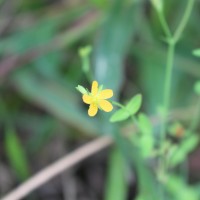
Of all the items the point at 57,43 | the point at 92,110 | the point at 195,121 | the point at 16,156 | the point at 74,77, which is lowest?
the point at 92,110

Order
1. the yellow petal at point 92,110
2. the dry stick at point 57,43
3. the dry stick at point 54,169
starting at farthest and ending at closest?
the dry stick at point 57,43, the dry stick at point 54,169, the yellow petal at point 92,110

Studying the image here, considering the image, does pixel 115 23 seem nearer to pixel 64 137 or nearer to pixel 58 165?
pixel 64 137

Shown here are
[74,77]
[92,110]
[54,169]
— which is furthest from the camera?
[74,77]

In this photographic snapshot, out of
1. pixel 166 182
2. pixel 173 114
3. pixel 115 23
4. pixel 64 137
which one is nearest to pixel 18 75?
pixel 64 137

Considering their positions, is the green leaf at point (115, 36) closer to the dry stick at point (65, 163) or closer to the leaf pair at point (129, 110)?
the dry stick at point (65, 163)

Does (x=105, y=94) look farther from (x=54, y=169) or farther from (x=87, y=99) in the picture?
(x=54, y=169)

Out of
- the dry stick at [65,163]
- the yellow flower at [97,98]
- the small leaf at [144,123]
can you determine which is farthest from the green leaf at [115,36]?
the yellow flower at [97,98]

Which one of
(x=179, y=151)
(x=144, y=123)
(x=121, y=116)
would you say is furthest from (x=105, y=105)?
(x=179, y=151)
